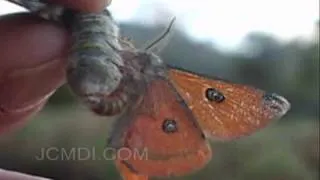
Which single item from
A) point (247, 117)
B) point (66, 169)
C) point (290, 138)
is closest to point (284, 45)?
point (290, 138)

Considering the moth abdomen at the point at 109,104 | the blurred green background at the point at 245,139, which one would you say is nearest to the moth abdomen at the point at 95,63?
the moth abdomen at the point at 109,104

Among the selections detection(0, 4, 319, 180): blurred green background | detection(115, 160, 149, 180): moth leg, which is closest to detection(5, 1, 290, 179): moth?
detection(115, 160, 149, 180): moth leg

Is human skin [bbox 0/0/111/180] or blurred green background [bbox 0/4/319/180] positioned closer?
human skin [bbox 0/0/111/180]

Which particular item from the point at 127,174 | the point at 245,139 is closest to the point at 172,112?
the point at 127,174

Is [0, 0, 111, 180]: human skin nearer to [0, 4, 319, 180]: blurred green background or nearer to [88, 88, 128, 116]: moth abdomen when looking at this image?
[88, 88, 128, 116]: moth abdomen

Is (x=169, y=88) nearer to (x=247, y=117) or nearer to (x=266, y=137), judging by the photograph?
(x=247, y=117)

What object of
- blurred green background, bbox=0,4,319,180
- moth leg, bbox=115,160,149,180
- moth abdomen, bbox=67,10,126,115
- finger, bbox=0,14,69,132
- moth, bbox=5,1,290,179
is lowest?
blurred green background, bbox=0,4,319,180

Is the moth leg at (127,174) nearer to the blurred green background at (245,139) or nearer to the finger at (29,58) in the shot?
the finger at (29,58)
